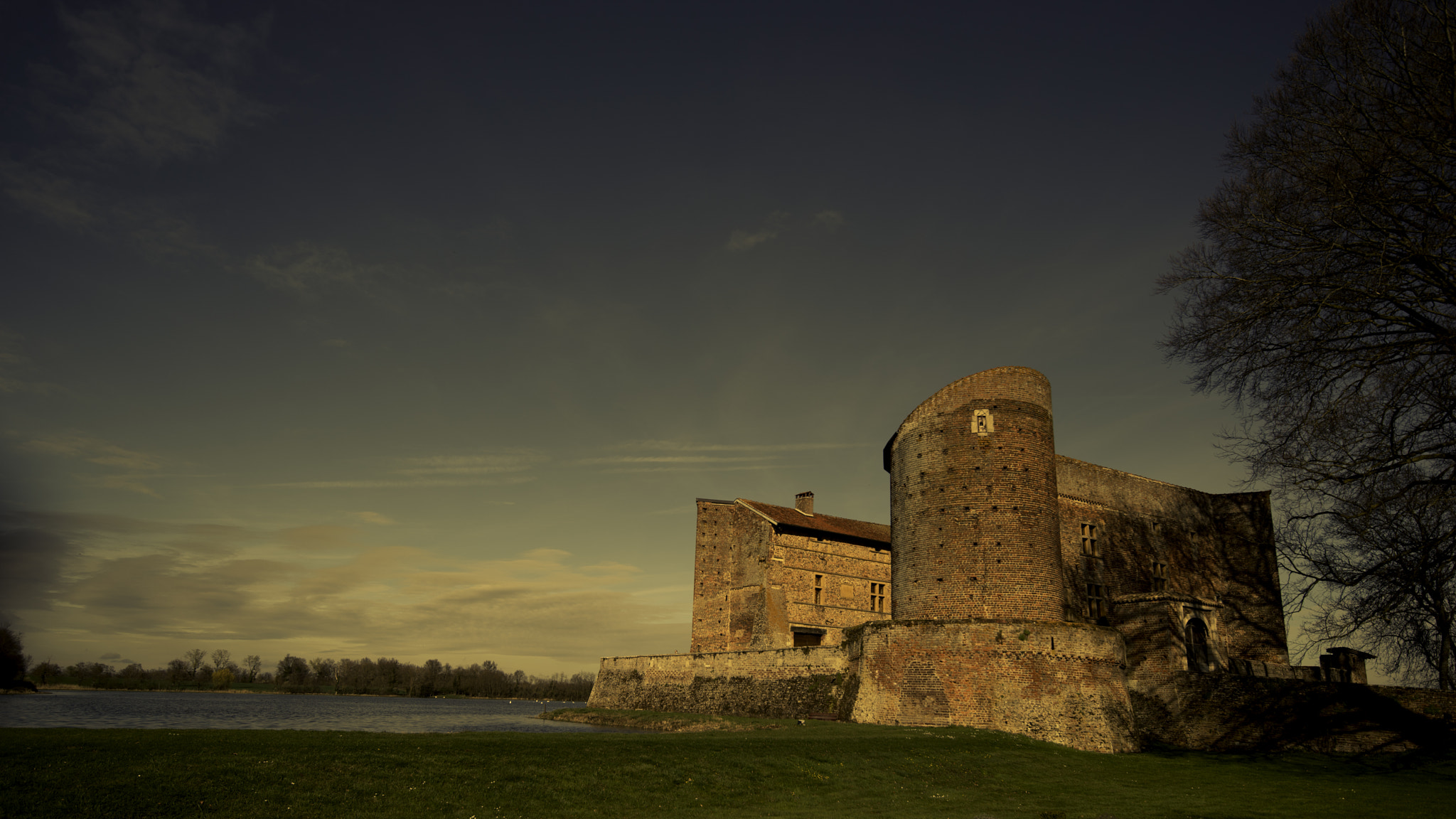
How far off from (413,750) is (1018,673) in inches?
672

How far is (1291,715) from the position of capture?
76.4ft

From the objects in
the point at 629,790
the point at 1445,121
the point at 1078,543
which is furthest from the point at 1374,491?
the point at 1078,543

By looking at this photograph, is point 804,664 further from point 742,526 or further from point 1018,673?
point 742,526

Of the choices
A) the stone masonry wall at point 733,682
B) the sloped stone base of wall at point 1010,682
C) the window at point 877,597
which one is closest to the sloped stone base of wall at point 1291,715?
the sloped stone base of wall at point 1010,682

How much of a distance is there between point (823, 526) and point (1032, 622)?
18797 millimetres

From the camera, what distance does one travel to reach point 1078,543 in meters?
33.8

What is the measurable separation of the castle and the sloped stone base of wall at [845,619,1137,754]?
0.05 meters

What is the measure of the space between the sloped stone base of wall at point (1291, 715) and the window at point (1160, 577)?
9864 mm

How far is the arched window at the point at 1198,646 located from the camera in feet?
103

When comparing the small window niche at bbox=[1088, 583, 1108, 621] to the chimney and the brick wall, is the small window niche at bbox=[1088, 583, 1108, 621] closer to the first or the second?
the brick wall

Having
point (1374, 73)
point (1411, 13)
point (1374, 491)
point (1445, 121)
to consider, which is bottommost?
point (1374, 491)

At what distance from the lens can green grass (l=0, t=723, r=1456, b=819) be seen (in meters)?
11.0


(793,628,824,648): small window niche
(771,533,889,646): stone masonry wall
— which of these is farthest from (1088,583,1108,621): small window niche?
(793,628,824,648): small window niche

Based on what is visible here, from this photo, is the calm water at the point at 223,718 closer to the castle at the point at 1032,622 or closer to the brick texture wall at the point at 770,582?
the castle at the point at 1032,622
